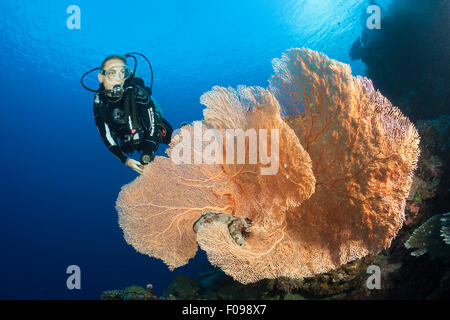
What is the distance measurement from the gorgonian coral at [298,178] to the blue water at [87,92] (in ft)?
64.2

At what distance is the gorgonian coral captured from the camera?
2623 millimetres

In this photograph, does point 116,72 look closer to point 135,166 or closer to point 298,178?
point 135,166

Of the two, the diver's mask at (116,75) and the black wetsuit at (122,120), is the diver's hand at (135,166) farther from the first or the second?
the diver's mask at (116,75)

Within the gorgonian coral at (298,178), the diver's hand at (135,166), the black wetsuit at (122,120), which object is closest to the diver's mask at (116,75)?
the black wetsuit at (122,120)

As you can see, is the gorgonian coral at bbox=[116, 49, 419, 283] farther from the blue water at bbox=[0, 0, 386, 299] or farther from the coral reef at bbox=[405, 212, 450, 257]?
the blue water at bbox=[0, 0, 386, 299]

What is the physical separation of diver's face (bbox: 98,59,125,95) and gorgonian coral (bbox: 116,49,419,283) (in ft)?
7.69

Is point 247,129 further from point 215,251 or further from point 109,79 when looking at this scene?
point 109,79

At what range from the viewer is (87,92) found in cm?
4259

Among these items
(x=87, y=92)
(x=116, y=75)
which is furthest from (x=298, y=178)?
(x=87, y=92)

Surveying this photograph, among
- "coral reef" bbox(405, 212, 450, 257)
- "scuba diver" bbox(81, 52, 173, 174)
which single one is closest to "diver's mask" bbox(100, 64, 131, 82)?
"scuba diver" bbox(81, 52, 173, 174)

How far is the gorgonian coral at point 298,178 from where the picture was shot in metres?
2.62

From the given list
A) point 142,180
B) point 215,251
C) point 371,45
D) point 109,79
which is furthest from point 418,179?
point 371,45

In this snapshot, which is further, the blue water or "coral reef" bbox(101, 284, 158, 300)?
the blue water

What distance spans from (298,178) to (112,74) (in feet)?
14.4
